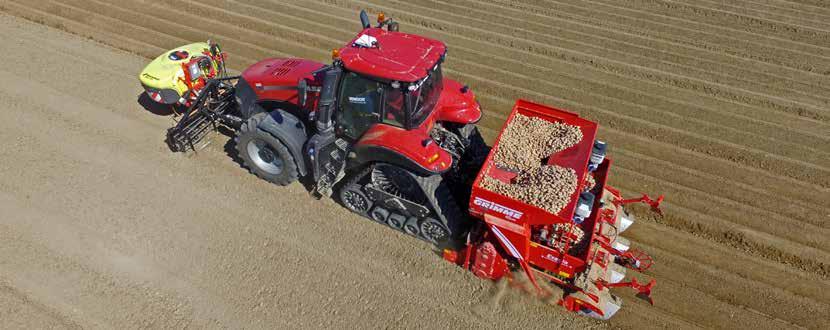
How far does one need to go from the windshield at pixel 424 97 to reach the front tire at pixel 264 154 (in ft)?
6.62

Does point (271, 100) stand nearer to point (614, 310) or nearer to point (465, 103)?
point (465, 103)

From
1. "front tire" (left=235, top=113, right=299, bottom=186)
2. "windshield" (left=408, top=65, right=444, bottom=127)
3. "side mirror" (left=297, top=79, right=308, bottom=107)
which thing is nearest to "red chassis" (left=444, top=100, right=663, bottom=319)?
"windshield" (left=408, top=65, right=444, bottom=127)

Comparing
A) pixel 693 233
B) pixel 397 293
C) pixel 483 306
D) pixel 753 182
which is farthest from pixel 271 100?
pixel 753 182

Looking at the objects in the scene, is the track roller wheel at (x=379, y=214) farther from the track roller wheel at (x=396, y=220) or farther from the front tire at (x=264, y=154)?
the front tire at (x=264, y=154)

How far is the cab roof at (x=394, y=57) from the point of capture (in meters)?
5.42

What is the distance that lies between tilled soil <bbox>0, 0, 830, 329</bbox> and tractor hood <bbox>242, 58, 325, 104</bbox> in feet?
4.38

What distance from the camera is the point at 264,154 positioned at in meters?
7.14

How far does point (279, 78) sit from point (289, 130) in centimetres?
81

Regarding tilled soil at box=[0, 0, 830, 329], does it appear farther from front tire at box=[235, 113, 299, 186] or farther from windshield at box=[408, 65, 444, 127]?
windshield at box=[408, 65, 444, 127]

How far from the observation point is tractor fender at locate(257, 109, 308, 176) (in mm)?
6516

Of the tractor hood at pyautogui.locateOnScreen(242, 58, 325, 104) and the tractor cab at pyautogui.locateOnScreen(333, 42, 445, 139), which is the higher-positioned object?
the tractor cab at pyautogui.locateOnScreen(333, 42, 445, 139)

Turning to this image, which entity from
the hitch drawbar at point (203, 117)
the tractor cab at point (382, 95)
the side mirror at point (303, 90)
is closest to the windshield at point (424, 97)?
the tractor cab at point (382, 95)

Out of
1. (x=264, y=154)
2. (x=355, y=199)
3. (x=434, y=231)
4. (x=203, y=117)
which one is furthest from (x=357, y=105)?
(x=203, y=117)

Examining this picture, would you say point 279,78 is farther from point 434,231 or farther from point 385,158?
point 434,231
